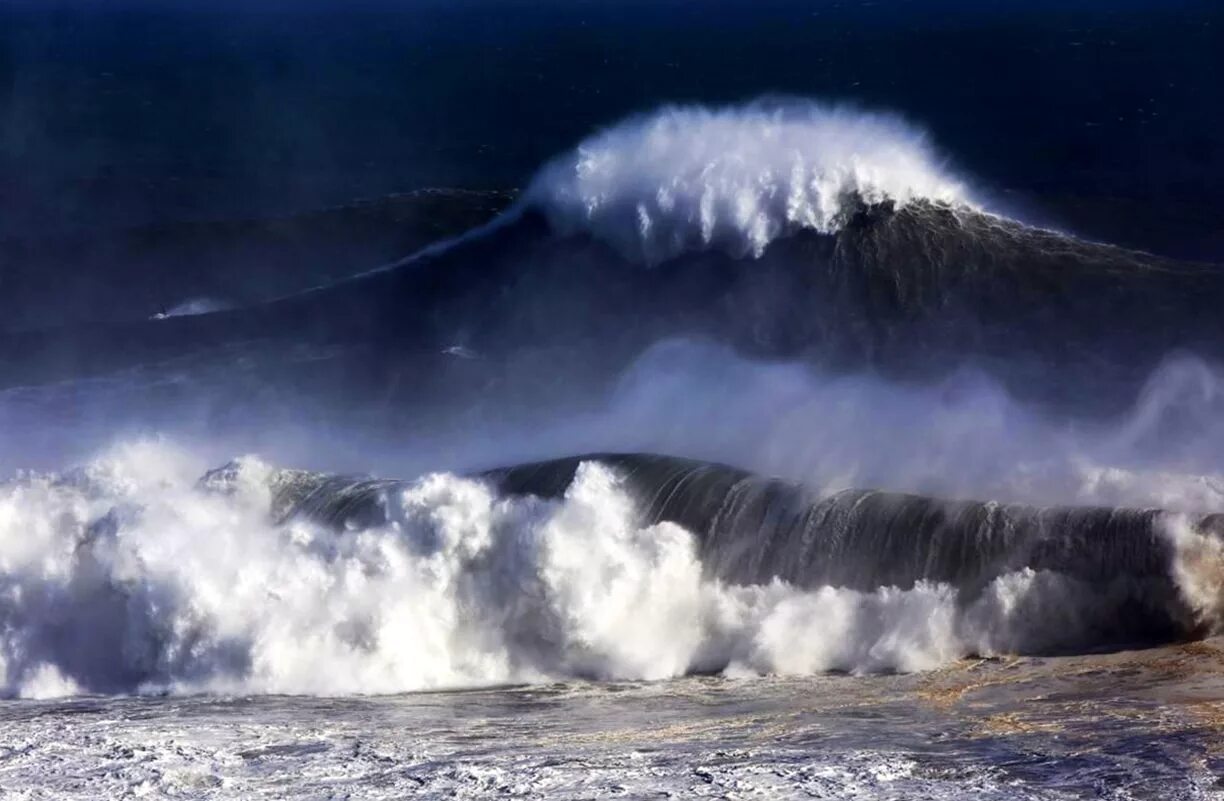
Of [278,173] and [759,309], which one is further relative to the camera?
[278,173]

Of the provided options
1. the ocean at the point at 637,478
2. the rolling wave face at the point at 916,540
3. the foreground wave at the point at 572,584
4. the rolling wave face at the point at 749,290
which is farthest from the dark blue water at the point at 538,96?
the foreground wave at the point at 572,584

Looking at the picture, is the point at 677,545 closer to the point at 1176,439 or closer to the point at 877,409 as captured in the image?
the point at 877,409

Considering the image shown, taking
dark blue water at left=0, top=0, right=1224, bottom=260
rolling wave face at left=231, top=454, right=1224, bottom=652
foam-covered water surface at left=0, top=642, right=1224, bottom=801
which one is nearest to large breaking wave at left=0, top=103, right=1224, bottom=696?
rolling wave face at left=231, top=454, right=1224, bottom=652

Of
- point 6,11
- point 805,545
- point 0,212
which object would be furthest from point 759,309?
point 6,11

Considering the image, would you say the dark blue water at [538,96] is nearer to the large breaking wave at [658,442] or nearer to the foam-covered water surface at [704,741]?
the large breaking wave at [658,442]

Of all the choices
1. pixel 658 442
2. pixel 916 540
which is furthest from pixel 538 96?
pixel 916 540

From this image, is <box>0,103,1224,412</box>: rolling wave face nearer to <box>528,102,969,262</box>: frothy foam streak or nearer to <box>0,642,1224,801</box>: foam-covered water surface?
<box>528,102,969,262</box>: frothy foam streak

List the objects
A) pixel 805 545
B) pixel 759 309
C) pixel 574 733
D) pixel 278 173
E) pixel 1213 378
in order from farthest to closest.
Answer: pixel 278 173 → pixel 759 309 → pixel 1213 378 → pixel 805 545 → pixel 574 733
